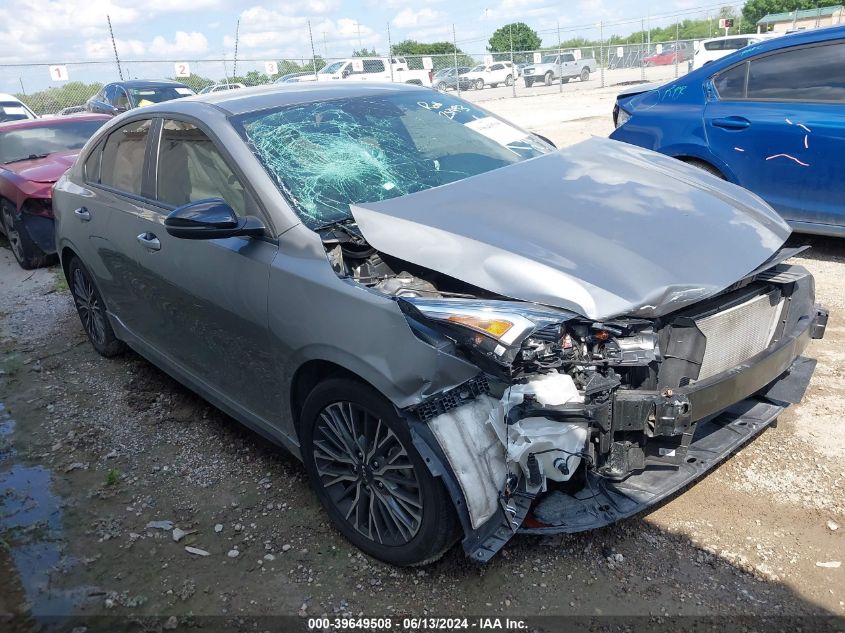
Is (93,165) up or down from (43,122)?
down

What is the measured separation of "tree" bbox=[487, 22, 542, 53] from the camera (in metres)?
60.0

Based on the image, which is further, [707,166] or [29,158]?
[29,158]

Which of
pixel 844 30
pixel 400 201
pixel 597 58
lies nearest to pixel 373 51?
pixel 597 58

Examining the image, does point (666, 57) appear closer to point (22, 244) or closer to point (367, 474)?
point (22, 244)

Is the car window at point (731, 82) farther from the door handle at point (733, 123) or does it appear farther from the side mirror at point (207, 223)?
the side mirror at point (207, 223)

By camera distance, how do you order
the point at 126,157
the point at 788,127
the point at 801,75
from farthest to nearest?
the point at 801,75, the point at 788,127, the point at 126,157

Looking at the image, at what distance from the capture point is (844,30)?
5109mm

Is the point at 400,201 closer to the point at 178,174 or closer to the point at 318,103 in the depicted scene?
the point at 318,103

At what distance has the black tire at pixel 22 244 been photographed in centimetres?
755

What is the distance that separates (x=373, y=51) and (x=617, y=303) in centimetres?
3790

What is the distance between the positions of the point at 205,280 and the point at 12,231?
6.01 metres

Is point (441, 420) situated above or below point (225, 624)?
above

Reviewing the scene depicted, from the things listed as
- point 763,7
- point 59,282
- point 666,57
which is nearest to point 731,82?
point 59,282

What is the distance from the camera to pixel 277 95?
350 centimetres
